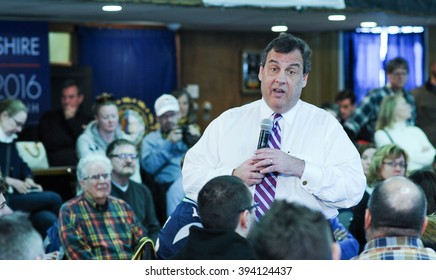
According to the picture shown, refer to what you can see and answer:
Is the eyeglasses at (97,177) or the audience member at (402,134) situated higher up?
the audience member at (402,134)

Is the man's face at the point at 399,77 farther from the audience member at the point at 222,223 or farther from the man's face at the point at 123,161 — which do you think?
the audience member at the point at 222,223

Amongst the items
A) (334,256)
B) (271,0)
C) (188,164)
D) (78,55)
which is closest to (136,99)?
(78,55)

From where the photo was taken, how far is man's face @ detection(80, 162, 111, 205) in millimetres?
5449

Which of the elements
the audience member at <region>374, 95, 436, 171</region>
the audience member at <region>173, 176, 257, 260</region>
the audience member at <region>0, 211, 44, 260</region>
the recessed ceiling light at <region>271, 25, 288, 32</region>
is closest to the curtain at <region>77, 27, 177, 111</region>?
the recessed ceiling light at <region>271, 25, 288, 32</region>

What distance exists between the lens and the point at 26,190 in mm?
6289

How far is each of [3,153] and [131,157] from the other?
0.86m

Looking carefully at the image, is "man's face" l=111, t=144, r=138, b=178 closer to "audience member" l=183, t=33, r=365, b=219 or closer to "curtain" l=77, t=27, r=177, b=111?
"audience member" l=183, t=33, r=365, b=219

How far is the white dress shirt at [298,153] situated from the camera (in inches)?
134

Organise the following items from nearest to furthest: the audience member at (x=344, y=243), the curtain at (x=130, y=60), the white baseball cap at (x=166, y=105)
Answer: the audience member at (x=344, y=243), the white baseball cap at (x=166, y=105), the curtain at (x=130, y=60)

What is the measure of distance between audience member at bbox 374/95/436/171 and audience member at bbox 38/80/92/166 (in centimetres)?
228

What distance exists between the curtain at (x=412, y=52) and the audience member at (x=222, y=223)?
24.4 ft

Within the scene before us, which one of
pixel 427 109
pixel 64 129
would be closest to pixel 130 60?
pixel 64 129

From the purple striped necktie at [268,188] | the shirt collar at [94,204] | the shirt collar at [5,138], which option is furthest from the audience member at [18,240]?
the shirt collar at [5,138]
